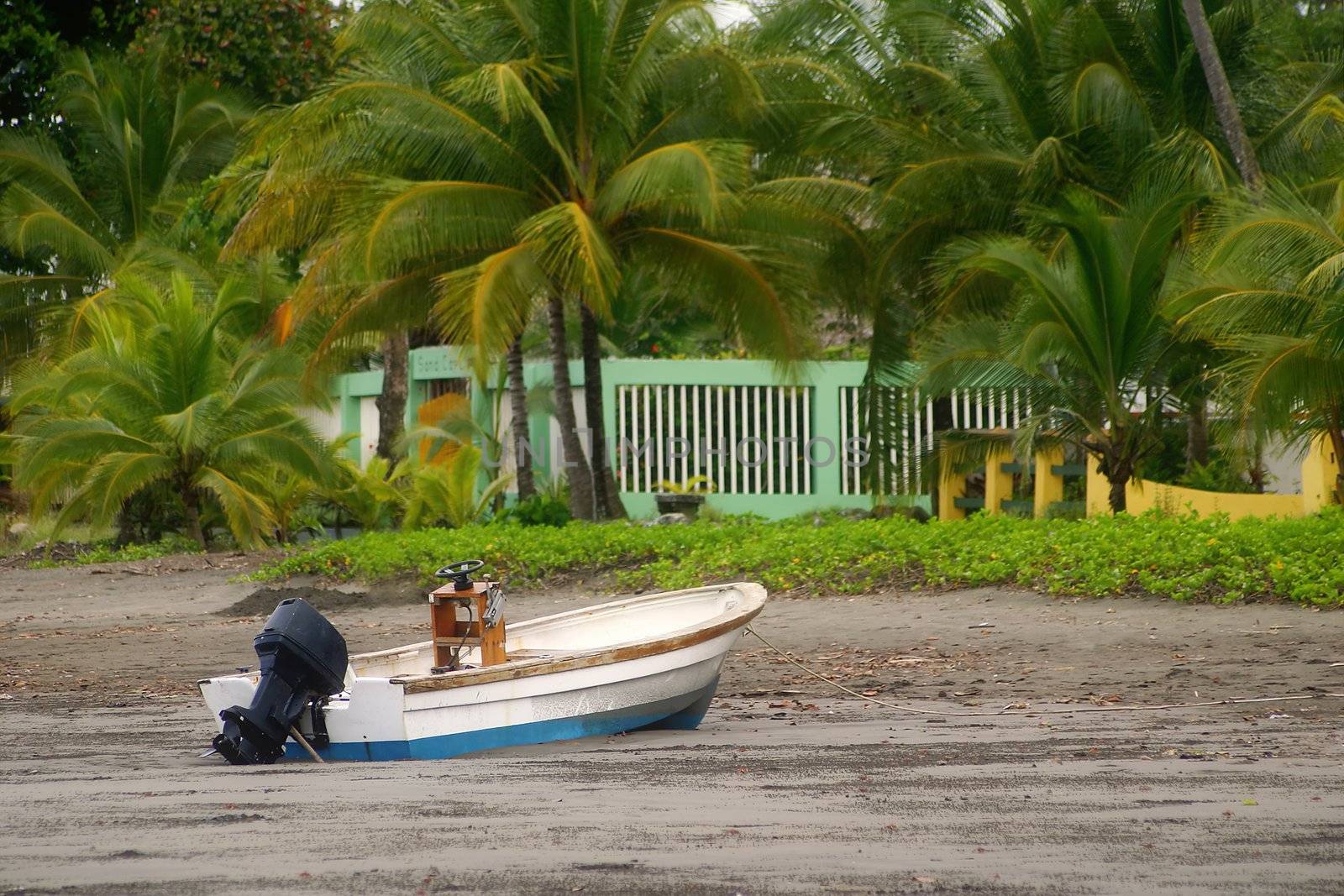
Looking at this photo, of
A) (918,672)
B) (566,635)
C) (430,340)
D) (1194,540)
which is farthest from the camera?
(430,340)

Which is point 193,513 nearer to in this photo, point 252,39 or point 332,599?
point 332,599

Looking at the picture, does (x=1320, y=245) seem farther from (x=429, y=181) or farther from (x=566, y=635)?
(x=429, y=181)

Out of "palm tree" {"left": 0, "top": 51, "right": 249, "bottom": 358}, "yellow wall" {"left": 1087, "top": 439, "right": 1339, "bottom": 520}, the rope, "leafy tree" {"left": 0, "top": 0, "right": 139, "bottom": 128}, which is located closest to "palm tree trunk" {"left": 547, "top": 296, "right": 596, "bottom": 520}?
"yellow wall" {"left": 1087, "top": 439, "right": 1339, "bottom": 520}


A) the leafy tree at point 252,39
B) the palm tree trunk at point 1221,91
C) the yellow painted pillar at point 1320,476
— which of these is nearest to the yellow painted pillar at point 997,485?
the yellow painted pillar at point 1320,476

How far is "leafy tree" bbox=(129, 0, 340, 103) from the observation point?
19625 mm

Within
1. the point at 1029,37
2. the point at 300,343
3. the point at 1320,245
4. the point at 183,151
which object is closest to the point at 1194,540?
the point at 1320,245

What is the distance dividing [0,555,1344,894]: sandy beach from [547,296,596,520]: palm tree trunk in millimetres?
6531

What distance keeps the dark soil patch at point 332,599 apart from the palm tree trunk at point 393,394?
24.5ft

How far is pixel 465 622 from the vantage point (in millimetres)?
7539

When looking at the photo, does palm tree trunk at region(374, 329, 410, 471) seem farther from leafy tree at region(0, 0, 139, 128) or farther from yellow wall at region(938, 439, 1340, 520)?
yellow wall at region(938, 439, 1340, 520)

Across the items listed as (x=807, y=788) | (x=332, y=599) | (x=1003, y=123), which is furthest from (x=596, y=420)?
(x=807, y=788)

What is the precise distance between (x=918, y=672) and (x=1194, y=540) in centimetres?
326

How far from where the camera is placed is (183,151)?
75.2 feet

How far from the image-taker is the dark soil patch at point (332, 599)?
13.1 m
